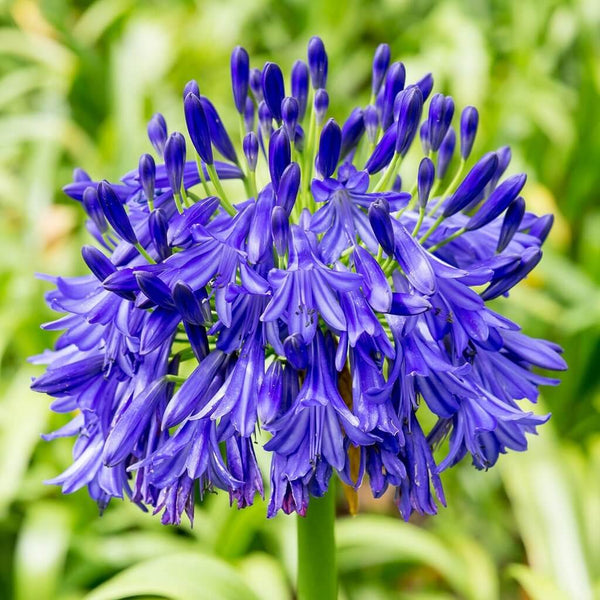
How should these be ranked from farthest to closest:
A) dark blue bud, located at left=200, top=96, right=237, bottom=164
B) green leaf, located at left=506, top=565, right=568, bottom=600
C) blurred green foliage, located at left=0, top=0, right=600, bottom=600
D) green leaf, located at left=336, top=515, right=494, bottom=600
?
blurred green foliage, located at left=0, top=0, right=600, bottom=600, green leaf, located at left=336, top=515, right=494, bottom=600, green leaf, located at left=506, top=565, right=568, bottom=600, dark blue bud, located at left=200, top=96, right=237, bottom=164

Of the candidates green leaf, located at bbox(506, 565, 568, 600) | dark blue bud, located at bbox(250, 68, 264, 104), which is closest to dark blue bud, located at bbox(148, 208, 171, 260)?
dark blue bud, located at bbox(250, 68, 264, 104)

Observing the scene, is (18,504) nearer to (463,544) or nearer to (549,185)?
(463,544)

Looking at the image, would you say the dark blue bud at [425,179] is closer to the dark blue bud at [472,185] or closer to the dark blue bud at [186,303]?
the dark blue bud at [472,185]

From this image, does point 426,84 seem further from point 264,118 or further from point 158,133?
point 158,133

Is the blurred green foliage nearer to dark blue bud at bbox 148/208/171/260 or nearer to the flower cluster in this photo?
the flower cluster

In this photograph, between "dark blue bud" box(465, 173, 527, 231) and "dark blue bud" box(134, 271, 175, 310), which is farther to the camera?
"dark blue bud" box(465, 173, 527, 231)

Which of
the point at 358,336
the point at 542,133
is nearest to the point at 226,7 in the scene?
the point at 542,133

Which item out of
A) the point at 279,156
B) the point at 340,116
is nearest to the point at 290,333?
the point at 279,156
